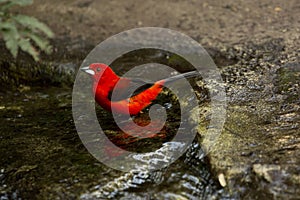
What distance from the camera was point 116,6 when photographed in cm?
593

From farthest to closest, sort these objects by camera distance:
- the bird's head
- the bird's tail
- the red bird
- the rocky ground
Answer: the bird's tail, the bird's head, the red bird, the rocky ground

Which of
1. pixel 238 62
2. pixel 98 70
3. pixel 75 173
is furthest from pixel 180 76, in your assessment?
pixel 75 173

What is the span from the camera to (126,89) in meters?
3.12

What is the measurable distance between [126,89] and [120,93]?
0.06 metres

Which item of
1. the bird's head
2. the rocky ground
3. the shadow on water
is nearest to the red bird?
the bird's head

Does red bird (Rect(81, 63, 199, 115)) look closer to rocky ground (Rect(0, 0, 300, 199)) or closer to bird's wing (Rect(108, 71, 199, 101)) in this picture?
bird's wing (Rect(108, 71, 199, 101))

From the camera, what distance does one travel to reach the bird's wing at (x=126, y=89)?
306cm

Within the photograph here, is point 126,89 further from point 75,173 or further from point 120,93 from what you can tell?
point 75,173

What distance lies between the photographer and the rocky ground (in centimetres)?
222

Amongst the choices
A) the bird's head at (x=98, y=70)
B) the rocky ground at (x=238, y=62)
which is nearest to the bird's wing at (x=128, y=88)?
the bird's head at (x=98, y=70)

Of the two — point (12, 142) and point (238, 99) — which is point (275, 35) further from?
point (12, 142)

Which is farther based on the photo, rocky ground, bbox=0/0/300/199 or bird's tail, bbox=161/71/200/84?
bird's tail, bbox=161/71/200/84

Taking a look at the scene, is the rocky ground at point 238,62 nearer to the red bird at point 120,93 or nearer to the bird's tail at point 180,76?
the bird's tail at point 180,76

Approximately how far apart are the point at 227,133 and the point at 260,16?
332 centimetres
